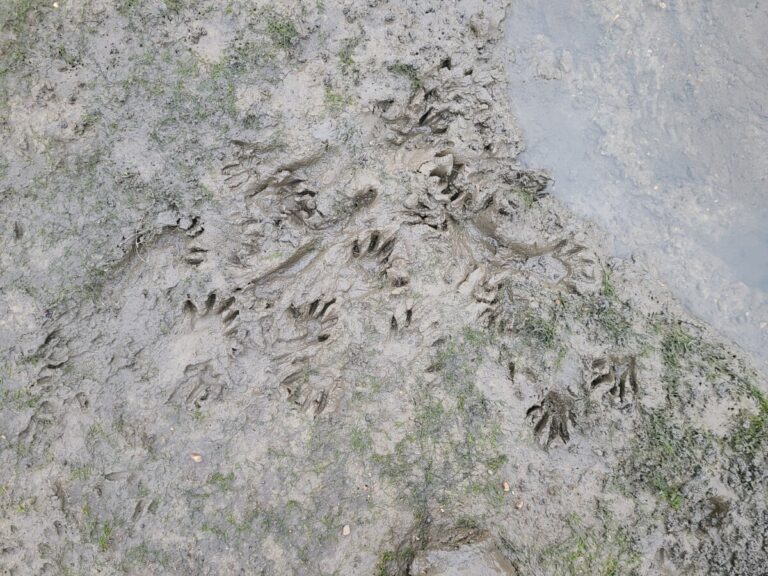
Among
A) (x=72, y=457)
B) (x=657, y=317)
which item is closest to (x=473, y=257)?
(x=657, y=317)

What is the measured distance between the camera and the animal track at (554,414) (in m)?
Result: 3.31

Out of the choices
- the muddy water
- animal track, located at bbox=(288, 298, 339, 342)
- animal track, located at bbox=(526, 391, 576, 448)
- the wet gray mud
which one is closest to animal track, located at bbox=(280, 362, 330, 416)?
the wet gray mud

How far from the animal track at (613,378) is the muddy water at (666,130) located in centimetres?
60

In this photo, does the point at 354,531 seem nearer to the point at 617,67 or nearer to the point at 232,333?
the point at 232,333

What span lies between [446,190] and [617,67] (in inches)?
53.6

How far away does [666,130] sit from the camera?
367 centimetres

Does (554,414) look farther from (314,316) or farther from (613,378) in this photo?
(314,316)

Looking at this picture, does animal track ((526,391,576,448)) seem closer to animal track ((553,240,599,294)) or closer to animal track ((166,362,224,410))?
animal track ((553,240,599,294))

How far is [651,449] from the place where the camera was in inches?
129

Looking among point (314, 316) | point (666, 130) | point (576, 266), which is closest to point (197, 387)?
point (314, 316)

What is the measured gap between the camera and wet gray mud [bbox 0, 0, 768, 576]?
10.4 feet

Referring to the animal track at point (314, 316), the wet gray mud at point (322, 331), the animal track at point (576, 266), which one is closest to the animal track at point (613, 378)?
the wet gray mud at point (322, 331)

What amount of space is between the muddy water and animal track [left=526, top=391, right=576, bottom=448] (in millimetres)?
1010

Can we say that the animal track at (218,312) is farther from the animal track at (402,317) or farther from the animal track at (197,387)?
the animal track at (402,317)
